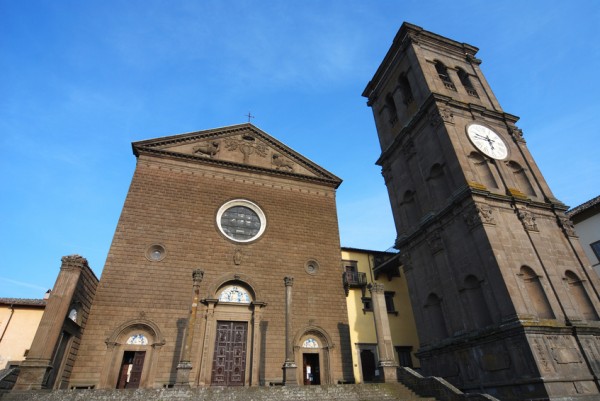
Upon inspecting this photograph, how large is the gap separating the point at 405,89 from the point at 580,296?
15.2 metres

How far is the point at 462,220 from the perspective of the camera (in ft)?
52.6

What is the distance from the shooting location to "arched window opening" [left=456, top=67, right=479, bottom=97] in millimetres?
22130

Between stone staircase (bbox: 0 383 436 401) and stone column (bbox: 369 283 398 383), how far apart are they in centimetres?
97

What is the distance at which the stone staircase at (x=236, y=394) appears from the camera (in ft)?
33.0

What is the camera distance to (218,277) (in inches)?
643

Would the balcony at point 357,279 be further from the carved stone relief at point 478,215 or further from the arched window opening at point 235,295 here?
the carved stone relief at point 478,215

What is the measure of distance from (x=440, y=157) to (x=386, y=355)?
33.2ft

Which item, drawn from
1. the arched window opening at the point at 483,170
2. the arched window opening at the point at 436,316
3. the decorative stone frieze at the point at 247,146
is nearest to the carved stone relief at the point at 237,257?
the decorative stone frieze at the point at 247,146

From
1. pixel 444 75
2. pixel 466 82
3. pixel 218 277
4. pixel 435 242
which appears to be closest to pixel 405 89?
pixel 444 75

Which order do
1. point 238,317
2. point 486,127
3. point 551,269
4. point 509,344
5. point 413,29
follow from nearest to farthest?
point 509,344
point 551,269
point 238,317
point 486,127
point 413,29

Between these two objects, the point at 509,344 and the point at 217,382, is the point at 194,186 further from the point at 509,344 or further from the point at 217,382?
the point at 509,344

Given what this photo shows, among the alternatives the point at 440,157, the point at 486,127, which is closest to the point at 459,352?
the point at 440,157

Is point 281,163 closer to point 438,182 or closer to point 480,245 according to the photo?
point 438,182

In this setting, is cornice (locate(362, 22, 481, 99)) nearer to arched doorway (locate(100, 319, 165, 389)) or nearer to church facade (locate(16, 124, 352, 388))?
church facade (locate(16, 124, 352, 388))
